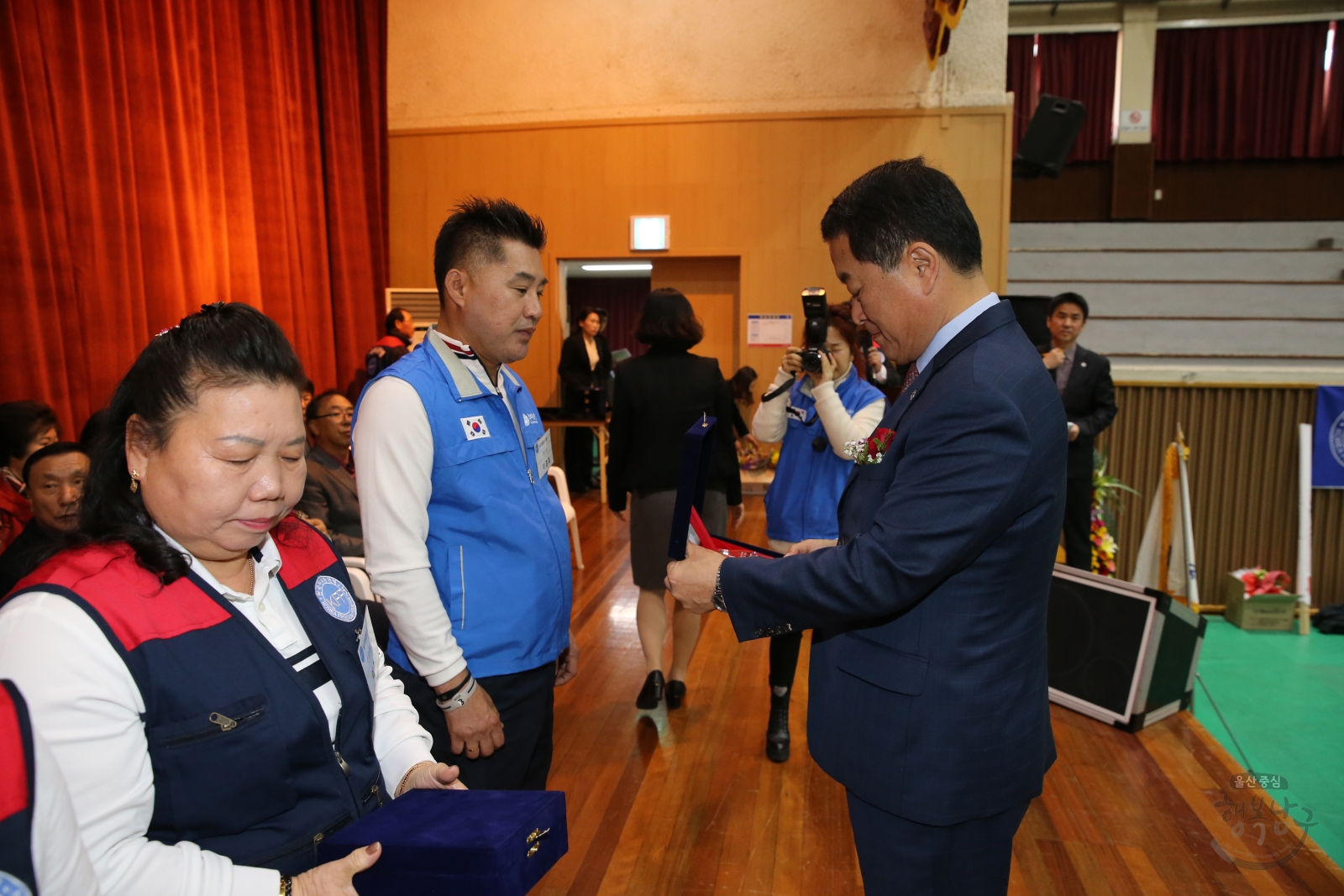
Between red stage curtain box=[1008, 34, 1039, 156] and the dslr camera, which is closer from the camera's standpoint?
the dslr camera

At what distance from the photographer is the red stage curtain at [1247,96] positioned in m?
9.96

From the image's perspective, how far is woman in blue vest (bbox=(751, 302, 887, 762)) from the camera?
269 cm

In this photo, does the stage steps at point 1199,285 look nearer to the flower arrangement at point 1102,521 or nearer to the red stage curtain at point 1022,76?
the red stage curtain at point 1022,76

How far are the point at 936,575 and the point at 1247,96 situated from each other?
40.5 ft

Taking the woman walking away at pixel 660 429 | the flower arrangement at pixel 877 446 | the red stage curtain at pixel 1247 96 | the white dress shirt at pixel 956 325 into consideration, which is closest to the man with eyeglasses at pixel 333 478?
the woman walking away at pixel 660 429

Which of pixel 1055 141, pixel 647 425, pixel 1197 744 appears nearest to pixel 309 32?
pixel 647 425

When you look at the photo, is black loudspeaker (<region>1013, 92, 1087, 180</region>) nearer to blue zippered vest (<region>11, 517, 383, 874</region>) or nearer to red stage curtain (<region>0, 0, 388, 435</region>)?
red stage curtain (<region>0, 0, 388, 435</region>)

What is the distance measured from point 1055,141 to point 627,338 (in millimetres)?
7501

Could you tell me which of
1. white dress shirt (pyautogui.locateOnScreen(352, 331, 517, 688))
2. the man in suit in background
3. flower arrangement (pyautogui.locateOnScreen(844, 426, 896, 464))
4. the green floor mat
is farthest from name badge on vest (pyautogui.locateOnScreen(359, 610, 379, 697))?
the man in suit in background

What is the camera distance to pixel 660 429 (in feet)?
9.67

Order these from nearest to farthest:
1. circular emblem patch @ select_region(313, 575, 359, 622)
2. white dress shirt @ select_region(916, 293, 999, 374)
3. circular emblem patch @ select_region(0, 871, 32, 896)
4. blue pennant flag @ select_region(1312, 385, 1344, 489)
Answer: circular emblem patch @ select_region(0, 871, 32, 896)
circular emblem patch @ select_region(313, 575, 359, 622)
white dress shirt @ select_region(916, 293, 999, 374)
blue pennant flag @ select_region(1312, 385, 1344, 489)

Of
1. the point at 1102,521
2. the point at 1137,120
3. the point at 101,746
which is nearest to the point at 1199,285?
the point at 1137,120

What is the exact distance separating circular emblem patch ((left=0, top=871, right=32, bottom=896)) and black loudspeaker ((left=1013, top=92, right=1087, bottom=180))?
6737 millimetres
